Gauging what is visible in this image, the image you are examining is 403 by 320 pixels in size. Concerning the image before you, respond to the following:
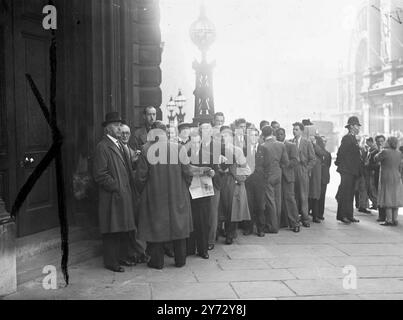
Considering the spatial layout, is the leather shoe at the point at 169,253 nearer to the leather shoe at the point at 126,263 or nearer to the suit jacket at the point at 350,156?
the leather shoe at the point at 126,263

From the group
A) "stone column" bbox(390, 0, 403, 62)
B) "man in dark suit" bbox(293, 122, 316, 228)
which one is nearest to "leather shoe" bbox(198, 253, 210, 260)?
"man in dark suit" bbox(293, 122, 316, 228)

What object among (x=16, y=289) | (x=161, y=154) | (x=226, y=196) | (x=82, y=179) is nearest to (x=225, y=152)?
(x=226, y=196)

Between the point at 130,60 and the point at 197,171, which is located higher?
the point at 130,60

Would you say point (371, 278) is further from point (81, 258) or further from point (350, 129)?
point (350, 129)

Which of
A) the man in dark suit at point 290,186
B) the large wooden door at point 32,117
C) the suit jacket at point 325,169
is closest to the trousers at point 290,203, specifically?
the man in dark suit at point 290,186

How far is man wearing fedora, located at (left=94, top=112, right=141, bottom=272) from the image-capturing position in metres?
7.23

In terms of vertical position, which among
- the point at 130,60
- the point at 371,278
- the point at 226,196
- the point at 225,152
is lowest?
the point at 371,278

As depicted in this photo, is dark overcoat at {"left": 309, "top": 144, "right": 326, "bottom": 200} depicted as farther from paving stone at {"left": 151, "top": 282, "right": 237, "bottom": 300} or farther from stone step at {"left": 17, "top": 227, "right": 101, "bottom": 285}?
paving stone at {"left": 151, "top": 282, "right": 237, "bottom": 300}

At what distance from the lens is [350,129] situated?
11164mm

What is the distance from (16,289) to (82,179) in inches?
90.7

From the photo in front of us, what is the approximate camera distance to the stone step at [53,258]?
6676mm

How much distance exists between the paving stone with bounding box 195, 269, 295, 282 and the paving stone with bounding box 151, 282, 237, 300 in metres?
0.29

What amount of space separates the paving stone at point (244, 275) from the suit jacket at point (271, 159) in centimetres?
304

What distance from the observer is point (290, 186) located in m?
10.4
